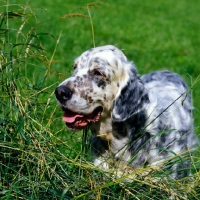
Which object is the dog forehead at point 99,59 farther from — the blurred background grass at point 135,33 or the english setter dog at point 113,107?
the blurred background grass at point 135,33

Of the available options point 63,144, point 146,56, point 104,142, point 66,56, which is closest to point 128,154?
point 104,142

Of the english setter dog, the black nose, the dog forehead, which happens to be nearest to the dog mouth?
the english setter dog

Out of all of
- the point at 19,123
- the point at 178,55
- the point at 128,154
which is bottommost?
the point at 178,55

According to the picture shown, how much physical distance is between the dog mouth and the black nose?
0.14 m

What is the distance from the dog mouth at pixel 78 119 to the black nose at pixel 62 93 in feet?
0.47

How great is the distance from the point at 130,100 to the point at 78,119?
0.52m

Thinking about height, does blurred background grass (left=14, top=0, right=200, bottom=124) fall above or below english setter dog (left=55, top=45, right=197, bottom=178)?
below

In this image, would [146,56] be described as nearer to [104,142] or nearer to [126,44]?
[126,44]

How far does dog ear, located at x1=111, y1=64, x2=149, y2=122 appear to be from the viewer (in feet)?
17.2

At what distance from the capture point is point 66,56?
35.6 ft

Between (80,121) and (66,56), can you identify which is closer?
(80,121)

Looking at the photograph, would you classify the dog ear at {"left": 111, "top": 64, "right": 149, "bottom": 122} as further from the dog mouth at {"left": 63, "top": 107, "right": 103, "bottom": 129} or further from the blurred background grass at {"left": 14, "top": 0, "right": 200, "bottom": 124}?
the blurred background grass at {"left": 14, "top": 0, "right": 200, "bottom": 124}

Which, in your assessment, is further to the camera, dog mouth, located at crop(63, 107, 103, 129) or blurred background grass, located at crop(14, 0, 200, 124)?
blurred background grass, located at crop(14, 0, 200, 124)

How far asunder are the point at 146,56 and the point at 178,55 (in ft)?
3.39
